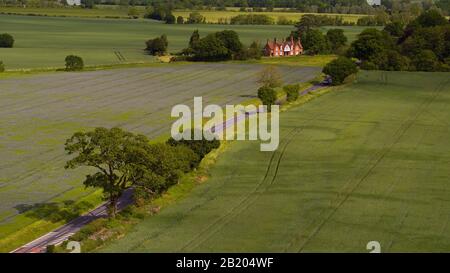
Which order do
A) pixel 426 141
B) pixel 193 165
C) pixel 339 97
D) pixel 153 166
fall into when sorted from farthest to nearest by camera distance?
pixel 339 97
pixel 426 141
pixel 193 165
pixel 153 166

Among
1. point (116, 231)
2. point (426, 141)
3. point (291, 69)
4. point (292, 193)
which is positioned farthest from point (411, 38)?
point (116, 231)

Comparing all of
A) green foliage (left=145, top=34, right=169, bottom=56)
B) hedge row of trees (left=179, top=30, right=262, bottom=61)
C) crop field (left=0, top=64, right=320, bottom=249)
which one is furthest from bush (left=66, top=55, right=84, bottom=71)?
green foliage (left=145, top=34, right=169, bottom=56)

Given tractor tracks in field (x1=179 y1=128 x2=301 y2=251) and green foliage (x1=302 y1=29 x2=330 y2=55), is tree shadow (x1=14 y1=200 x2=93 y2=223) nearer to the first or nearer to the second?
tractor tracks in field (x1=179 y1=128 x2=301 y2=251)

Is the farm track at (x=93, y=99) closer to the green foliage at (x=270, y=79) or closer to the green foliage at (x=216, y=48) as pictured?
the green foliage at (x=270, y=79)

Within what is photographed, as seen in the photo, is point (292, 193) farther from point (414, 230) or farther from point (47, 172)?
point (47, 172)

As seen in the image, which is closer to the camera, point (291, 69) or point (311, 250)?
point (311, 250)
